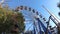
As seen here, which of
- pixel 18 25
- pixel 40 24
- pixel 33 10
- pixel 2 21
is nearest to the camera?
pixel 2 21

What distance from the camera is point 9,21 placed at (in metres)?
23.7

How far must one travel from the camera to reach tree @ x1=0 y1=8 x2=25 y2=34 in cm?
2332

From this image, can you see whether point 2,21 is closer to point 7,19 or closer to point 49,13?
point 7,19

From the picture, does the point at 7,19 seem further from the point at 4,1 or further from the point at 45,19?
the point at 45,19

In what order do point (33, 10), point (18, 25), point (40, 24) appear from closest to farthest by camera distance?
point (18, 25), point (33, 10), point (40, 24)

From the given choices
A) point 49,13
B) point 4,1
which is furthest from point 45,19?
point 4,1

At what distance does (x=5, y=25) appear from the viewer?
23406 mm

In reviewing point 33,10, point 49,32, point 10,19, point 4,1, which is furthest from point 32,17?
point 10,19

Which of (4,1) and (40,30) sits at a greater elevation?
(4,1)

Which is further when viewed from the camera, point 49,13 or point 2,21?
point 49,13

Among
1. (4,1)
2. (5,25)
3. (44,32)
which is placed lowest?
(44,32)

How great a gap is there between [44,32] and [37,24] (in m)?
2.37

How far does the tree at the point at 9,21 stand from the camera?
23.3 meters

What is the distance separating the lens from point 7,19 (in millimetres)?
Result: 23547
